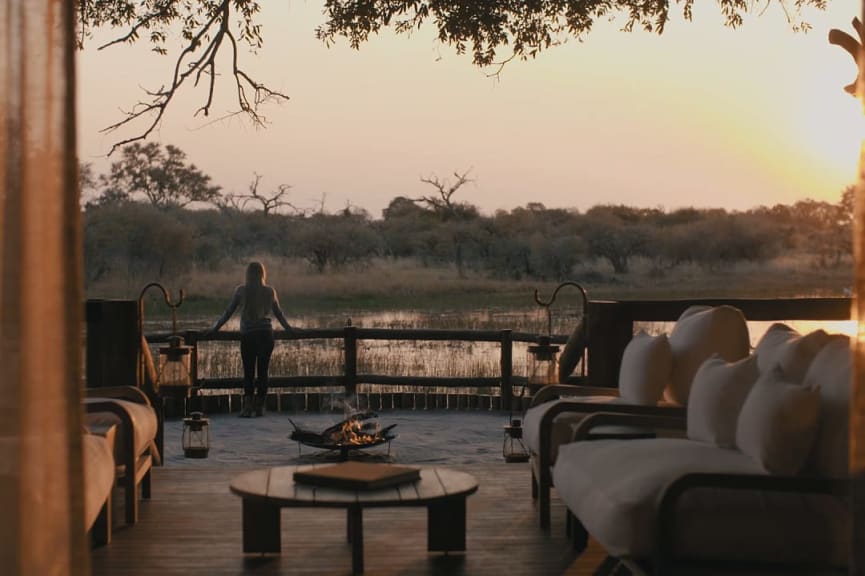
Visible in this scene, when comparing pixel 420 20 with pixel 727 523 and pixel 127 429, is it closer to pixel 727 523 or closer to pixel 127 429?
pixel 127 429

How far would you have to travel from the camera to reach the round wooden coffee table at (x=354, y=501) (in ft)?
13.6

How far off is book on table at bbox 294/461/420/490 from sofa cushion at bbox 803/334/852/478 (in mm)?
1478

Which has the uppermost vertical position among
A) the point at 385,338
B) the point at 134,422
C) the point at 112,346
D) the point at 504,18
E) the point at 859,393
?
the point at 504,18

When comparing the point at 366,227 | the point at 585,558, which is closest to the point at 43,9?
the point at 585,558

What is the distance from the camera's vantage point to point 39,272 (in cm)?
231

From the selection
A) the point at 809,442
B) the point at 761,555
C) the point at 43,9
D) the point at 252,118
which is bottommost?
the point at 761,555

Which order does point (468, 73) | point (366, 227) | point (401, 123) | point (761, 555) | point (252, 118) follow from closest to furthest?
1. point (761, 555)
2. point (252, 118)
3. point (401, 123)
4. point (468, 73)
5. point (366, 227)

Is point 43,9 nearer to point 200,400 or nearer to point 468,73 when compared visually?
point 200,400

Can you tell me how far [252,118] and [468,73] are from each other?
745 inches

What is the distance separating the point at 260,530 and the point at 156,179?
28.4m

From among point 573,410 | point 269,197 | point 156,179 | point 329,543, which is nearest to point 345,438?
point 329,543

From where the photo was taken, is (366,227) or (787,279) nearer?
(787,279)

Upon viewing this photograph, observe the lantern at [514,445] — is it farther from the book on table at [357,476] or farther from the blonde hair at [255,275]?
the blonde hair at [255,275]

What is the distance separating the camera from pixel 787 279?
2688 cm
